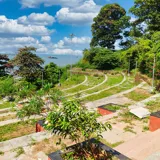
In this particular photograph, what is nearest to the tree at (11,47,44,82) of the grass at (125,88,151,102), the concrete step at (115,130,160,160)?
the grass at (125,88,151,102)

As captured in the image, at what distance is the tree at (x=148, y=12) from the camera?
26.3 metres

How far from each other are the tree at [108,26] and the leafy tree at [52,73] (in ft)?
38.9

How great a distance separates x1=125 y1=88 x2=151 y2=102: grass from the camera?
15.9 meters

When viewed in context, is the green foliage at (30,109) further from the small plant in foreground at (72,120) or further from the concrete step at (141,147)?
the concrete step at (141,147)

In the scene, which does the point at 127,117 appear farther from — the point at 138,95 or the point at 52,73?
the point at 52,73

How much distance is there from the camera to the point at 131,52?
27688 millimetres

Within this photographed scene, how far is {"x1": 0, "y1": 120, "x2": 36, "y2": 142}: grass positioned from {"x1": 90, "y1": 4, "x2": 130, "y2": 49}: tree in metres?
28.6

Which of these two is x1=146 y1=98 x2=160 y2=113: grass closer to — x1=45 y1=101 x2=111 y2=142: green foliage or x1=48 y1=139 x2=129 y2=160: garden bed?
x1=48 y1=139 x2=129 y2=160: garden bed

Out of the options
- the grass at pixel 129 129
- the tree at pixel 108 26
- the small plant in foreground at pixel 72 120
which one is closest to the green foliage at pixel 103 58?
the tree at pixel 108 26

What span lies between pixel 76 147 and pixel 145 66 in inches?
892

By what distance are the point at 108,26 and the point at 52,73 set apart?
15181 millimetres

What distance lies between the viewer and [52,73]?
1171 inches

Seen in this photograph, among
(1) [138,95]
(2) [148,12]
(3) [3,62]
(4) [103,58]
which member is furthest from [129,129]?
(3) [3,62]

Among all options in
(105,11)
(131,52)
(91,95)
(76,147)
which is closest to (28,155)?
(76,147)
